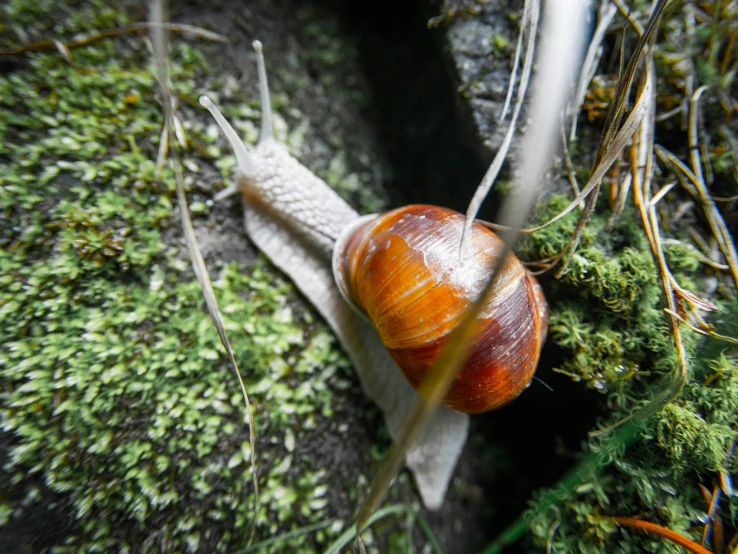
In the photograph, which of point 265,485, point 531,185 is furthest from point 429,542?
point 531,185

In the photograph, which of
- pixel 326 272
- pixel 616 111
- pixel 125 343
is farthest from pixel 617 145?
pixel 125 343

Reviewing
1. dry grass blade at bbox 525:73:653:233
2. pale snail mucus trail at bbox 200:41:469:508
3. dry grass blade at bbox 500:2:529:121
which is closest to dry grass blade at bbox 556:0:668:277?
dry grass blade at bbox 525:73:653:233

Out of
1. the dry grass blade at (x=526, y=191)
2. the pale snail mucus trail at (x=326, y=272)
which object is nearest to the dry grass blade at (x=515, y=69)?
the dry grass blade at (x=526, y=191)

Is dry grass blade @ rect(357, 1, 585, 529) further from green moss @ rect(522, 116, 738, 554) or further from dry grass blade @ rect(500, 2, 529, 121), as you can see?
green moss @ rect(522, 116, 738, 554)

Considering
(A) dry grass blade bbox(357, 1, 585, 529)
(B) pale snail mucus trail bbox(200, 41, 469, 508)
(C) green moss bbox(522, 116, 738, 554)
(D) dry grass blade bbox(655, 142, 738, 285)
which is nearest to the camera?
(A) dry grass blade bbox(357, 1, 585, 529)

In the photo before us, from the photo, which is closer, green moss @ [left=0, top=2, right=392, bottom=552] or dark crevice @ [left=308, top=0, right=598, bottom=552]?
green moss @ [left=0, top=2, right=392, bottom=552]

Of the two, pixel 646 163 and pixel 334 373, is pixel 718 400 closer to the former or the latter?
pixel 646 163

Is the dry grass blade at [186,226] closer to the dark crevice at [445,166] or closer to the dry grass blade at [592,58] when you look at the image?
the dark crevice at [445,166]
